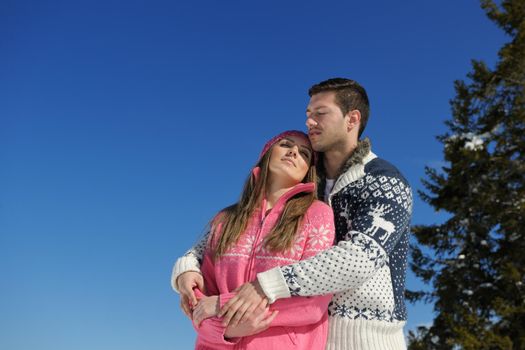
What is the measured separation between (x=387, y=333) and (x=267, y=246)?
0.80 m

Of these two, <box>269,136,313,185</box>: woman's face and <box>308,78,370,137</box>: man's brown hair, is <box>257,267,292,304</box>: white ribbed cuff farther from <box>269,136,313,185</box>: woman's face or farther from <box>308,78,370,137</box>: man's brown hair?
<box>308,78,370,137</box>: man's brown hair

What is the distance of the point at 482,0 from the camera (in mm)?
16672

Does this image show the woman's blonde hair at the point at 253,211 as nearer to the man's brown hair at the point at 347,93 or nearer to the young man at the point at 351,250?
the young man at the point at 351,250

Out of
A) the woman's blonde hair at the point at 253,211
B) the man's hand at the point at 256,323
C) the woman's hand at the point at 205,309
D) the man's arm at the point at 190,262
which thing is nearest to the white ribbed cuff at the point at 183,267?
the man's arm at the point at 190,262

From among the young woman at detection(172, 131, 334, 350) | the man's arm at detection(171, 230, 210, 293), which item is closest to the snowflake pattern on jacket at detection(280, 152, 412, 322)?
the young woman at detection(172, 131, 334, 350)

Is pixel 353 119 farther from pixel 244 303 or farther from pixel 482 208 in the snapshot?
pixel 482 208

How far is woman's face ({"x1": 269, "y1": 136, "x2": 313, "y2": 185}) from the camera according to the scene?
118 inches

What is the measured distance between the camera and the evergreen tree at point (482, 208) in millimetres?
13406

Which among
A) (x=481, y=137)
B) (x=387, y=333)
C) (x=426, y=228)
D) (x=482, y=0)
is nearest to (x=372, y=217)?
(x=387, y=333)

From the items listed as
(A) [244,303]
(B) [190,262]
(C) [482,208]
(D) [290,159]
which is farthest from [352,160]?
(C) [482,208]

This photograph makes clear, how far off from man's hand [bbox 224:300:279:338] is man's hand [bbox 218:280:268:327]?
2 cm

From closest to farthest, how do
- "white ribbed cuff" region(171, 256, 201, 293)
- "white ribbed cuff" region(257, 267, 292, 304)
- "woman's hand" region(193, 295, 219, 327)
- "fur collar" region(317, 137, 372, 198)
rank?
1. "white ribbed cuff" region(257, 267, 292, 304)
2. "woman's hand" region(193, 295, 219, 327)
3. "white ribbed cuff" region(171, 256, 201, 293)
4. "fur collar" region(317, 137, 372, 198)

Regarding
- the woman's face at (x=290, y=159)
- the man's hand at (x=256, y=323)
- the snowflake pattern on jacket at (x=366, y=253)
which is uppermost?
the woman's face at (x=290, y=159)

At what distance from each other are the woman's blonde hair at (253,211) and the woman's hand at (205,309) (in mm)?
244
